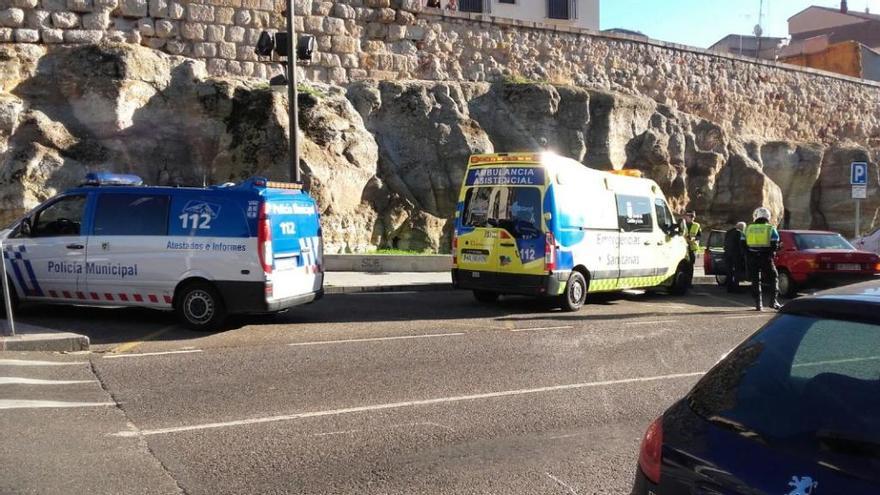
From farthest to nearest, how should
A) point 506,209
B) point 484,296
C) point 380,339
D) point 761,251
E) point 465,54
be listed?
point 465,54, point 484,296, point 761,251, point 506,209, point 380,339

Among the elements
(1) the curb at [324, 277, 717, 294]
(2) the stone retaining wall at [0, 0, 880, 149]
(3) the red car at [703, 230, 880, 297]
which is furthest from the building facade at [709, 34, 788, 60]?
(1) the curb at [324, 277, 717, 294]

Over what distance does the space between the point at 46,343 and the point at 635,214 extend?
9906mm

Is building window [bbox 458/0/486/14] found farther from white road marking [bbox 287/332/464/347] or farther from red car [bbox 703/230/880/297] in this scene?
white road marking [bbox 287/332/464/347]

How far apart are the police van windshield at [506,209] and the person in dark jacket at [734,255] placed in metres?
5.84

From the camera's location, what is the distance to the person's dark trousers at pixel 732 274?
15.9 meters

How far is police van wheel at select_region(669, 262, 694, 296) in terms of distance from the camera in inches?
610

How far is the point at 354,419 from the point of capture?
19.4ft

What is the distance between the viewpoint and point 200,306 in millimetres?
9859

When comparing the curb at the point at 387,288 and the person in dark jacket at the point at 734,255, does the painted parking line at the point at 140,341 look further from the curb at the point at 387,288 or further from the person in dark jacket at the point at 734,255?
the person in dark jacket at the point at 734,255

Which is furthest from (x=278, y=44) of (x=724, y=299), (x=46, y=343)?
(x=724, y=299)

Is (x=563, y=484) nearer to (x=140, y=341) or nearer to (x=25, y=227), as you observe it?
(x=140, y=341)

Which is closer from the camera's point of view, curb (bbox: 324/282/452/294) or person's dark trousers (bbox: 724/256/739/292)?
curb (bbox: 324/282/452/294)

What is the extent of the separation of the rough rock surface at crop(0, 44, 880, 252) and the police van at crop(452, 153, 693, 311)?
7576mm

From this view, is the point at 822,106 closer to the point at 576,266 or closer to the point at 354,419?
the point at 576,266
